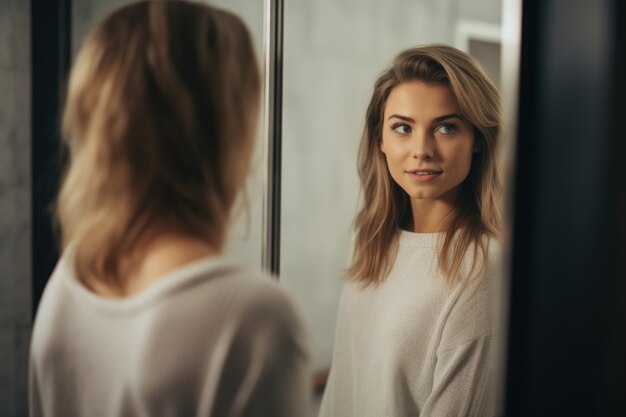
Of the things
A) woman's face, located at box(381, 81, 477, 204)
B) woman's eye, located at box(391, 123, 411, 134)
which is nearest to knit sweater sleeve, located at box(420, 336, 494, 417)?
woman's face, located at box(381, 81, 477, 204)

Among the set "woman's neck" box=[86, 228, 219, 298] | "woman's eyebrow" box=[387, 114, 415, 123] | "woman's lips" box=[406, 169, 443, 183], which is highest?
"woman's eyebrow" box=[387, 114, 415, 123]

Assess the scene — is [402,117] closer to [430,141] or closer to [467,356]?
[430,141]

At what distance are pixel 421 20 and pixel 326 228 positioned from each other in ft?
1.36

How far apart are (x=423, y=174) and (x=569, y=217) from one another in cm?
40

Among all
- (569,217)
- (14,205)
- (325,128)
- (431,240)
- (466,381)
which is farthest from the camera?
(14,205)

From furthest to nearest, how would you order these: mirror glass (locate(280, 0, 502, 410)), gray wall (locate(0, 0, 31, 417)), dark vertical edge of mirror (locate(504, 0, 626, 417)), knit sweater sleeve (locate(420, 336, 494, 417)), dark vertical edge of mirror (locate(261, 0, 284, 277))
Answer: gray wall (locate(0, 0, 31, 417)) → dark vertical edge of mirror (locate(261, 0, 284, 277)) → mirror glass (locate(280, 0, 502, 410)) → knit sweater sleeve (locate(420, 336, 494, 417)) → dark vertical edge of mirror (locate(504, 0, 626, 417))

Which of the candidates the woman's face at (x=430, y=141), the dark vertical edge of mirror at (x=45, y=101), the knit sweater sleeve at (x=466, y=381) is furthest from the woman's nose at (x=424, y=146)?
the dark vertical edge of mirror at (x=45, y=101)

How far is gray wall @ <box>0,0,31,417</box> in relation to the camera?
1455 millimetres

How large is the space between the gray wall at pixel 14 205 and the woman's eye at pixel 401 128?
106cm

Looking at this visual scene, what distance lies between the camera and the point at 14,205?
1.49 meters

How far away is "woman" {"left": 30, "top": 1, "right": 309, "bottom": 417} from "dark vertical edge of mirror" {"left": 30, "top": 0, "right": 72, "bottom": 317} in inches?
39.2

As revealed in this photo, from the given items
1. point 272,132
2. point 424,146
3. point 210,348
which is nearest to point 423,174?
point 424,146

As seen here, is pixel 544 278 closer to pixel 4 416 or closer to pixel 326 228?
pixel 326 228

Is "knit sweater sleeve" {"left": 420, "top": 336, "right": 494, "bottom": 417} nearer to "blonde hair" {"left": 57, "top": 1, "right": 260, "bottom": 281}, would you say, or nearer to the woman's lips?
the woman's lips
